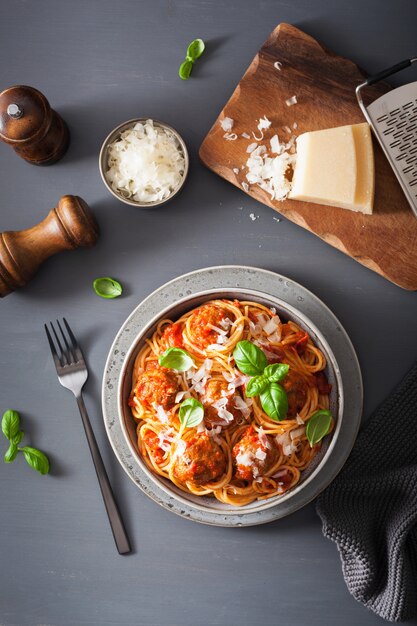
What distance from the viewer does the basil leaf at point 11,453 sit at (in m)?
3.21

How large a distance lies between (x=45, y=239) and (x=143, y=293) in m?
0.57

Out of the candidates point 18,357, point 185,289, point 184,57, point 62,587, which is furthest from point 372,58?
point 62,587

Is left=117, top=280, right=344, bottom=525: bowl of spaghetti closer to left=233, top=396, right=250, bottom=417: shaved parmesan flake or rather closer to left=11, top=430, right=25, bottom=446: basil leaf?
left=233, top=396, right=250, bottom=417: shaved parmesan flake

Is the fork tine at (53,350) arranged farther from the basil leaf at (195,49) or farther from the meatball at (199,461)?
the basil leaf at (195,49)

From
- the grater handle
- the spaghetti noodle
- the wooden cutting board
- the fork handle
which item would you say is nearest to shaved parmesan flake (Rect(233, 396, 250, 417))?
the spaghetti noodle

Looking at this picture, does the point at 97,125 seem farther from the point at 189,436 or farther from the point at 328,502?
the point at 328,502

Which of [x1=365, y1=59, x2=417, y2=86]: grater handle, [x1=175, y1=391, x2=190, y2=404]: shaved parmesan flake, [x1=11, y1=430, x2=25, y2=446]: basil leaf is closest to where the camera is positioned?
[x1=175, y1=391, x2=190, y2=404]: shaved parmesan flake

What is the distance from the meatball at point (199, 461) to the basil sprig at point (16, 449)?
0.85 metres

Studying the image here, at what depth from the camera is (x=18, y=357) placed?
331 cm

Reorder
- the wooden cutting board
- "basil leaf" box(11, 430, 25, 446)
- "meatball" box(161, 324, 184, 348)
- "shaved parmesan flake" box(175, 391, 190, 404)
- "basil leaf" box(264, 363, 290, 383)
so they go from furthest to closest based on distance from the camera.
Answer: "basil leaf" box(11, 430, 25, 446)
the wooden cutting board
"meatball" box(161, 324, 184, 348)
"shaved parmesan flake" box(175, 391, 190, 404)
"basil leaf" box(264, 363, 290, 383)

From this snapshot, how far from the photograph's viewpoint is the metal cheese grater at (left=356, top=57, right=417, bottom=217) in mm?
3039

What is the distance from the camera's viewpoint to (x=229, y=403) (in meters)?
2.77

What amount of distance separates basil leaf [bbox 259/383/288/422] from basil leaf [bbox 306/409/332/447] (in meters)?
0.21

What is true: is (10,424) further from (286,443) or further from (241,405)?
(286,443)
